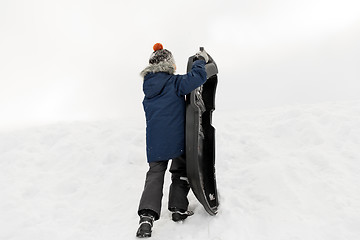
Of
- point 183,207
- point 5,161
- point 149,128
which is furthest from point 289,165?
point 5,161

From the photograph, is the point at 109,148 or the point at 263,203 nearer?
the point at 263,203

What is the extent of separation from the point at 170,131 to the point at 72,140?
3.19m

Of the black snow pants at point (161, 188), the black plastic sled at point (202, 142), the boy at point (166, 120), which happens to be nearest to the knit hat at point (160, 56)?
the boy at point (166, 120)

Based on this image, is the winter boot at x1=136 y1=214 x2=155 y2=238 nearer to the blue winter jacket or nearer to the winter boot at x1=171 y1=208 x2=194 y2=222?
the winter boot at x1=171 y1=208 x2=194 y2=222

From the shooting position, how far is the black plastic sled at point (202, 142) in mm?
3043

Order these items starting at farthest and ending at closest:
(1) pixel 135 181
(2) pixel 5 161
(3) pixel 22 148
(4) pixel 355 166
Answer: (3) pixel 22 148, (2) pixel 5 161, (1) pixel 135 181, (4) pixel 355 166

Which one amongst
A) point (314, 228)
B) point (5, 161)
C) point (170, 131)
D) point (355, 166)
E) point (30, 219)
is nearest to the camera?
point (314, 228)

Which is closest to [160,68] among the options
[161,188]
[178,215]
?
[161,188]

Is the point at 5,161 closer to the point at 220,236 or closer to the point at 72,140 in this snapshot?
the point at 72,140

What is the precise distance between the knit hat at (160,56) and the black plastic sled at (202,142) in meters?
0.25

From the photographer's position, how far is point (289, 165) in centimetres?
400

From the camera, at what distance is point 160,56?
3385 mm

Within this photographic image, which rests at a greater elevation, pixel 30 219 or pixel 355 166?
pixel 355 166

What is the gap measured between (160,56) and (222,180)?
1736mm
